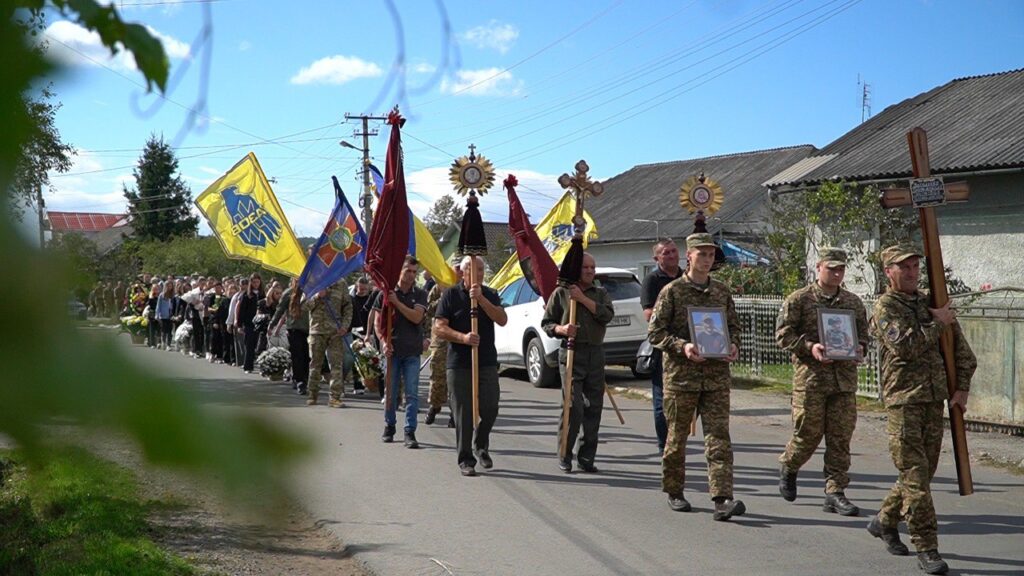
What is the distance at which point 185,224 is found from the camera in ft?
3.97

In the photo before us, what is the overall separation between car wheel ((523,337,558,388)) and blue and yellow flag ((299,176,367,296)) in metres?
3.68

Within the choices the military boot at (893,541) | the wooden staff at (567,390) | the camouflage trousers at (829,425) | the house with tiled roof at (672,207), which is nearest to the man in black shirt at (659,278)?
the wooden staff at (567,390)

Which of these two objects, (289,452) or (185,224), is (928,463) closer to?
(185,224)

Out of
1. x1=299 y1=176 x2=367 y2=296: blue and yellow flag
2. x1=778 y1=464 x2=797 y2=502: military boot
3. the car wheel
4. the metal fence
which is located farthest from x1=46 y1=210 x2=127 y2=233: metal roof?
the car wheel

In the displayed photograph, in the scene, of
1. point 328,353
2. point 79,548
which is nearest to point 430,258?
point 328,353

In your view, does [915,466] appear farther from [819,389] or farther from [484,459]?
[484,459]

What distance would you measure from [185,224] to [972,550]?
21.3ft

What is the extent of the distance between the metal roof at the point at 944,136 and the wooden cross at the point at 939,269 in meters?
11.0

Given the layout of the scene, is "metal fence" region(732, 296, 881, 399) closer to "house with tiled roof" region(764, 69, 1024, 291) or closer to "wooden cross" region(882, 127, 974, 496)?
"house with tiled roof" region(764, 69, 1024, 291)

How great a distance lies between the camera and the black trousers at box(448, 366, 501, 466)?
9.30 meters

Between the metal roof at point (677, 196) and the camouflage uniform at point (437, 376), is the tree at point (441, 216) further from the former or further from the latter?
the camouflage uniform at point (437, 376)

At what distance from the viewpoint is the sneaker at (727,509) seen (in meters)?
7.30

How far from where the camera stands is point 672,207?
3906 cm

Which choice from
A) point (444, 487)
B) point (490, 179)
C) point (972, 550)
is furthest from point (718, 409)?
point (490, 179)
